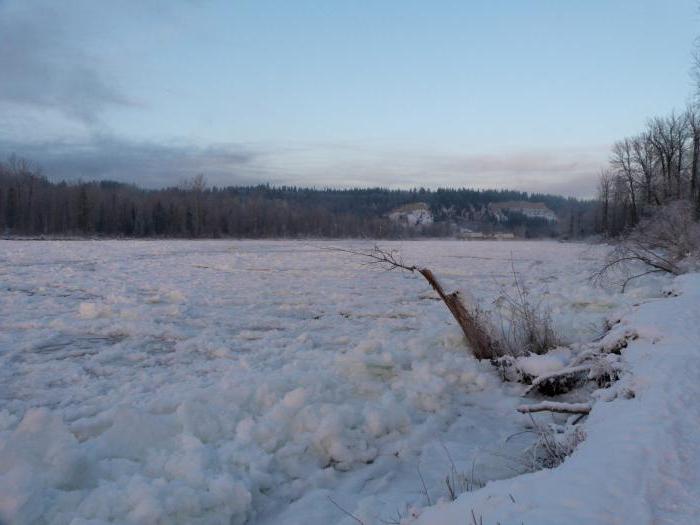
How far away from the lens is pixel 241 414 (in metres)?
5.30

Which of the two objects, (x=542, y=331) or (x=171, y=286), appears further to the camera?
(x=171, y=286)

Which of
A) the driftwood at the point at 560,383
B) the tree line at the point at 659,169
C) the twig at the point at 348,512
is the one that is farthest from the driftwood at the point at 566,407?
the tree line at the point at 659,169

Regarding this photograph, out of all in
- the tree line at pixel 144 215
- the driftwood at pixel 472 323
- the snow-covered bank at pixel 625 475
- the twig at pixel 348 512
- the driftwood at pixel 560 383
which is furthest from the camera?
the tree line at pixel 144 215

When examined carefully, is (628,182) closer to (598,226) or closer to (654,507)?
(598,226)

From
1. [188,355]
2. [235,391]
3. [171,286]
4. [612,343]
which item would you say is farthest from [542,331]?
[171,286]

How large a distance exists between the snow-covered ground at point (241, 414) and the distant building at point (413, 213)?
147551 mm

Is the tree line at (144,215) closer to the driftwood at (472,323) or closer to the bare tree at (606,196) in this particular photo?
the bare tree at (606,196)

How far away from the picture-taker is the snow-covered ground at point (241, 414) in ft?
12.4

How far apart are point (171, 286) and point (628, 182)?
58554 mm

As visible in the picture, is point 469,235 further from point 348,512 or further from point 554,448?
point 348,512

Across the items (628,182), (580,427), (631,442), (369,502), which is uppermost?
(628,182)

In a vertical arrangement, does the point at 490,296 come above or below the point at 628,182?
below

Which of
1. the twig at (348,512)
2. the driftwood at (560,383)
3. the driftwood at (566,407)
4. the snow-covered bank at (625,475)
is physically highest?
the snow-covered bank at (625,475)

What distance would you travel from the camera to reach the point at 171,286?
610 inches
